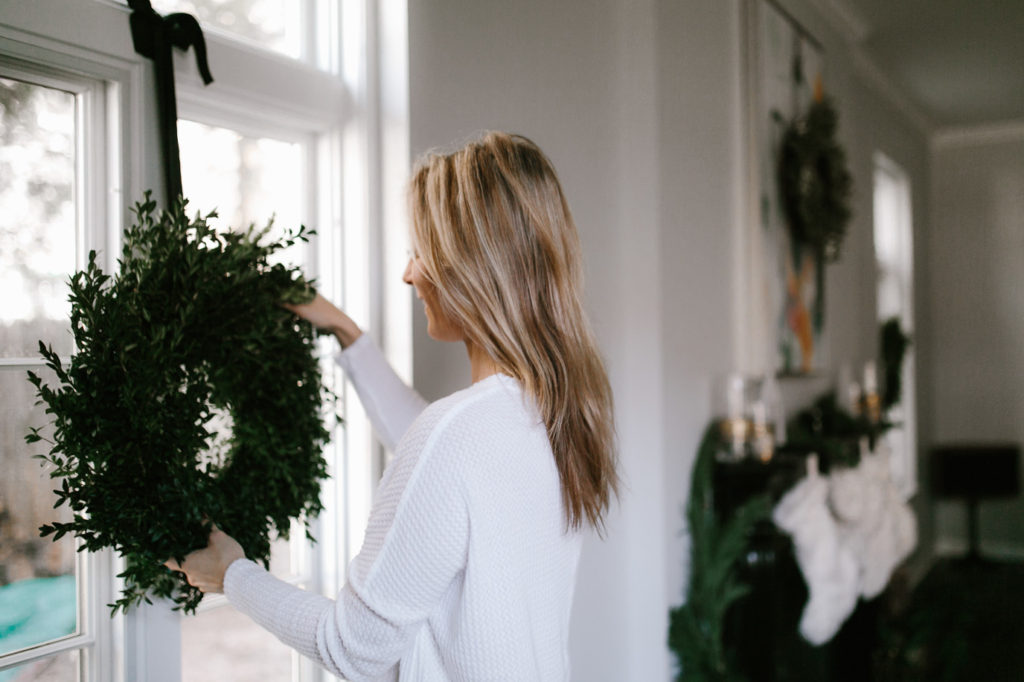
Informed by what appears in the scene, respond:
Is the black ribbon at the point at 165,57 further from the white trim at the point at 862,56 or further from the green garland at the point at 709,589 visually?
the white trim at the point at 862,56

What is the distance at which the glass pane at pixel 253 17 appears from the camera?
1.28 m

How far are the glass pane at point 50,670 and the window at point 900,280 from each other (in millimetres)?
5072

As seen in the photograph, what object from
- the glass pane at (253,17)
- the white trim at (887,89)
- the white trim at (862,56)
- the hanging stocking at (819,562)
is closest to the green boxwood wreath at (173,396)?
the glass pane at (253,17)

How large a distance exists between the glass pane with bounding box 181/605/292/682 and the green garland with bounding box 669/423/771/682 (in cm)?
117

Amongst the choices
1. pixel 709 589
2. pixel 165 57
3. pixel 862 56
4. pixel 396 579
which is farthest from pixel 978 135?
pixel 396 579

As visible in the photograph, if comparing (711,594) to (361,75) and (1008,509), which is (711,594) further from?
(1008,509)

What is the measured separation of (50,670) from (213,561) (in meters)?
0.37

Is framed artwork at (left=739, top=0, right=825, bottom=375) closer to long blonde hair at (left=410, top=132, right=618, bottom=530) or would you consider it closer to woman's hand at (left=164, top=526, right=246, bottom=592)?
long blonde hair at (left=410, top=132, right=618, bottom=530)

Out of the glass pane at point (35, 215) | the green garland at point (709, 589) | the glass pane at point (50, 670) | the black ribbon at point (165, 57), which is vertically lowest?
the green garland at point (709, 589)

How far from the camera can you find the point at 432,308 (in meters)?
1.10

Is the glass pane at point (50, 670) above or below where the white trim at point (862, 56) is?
below

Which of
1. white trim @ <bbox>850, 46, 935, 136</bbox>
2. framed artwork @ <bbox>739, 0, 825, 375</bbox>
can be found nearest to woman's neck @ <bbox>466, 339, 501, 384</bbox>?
framed artwork @ <bbox>739, 0, 825, 375</bbox>

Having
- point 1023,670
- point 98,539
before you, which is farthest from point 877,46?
point 98,539

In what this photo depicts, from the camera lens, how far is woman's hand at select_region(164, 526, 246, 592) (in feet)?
3.18
